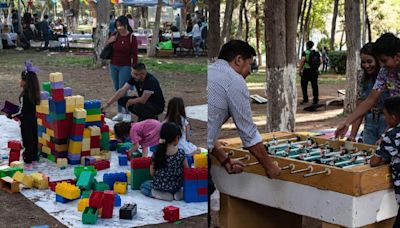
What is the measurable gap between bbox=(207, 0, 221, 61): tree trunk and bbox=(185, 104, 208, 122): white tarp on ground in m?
1.24

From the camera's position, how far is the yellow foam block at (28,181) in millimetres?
6246

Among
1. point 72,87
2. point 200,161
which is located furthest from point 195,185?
point 72,87

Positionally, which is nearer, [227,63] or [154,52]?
[227,63]

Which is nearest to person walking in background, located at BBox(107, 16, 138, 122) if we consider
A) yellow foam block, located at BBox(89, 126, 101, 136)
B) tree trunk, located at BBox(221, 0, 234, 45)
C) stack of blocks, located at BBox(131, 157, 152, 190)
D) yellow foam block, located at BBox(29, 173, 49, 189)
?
yellow foam block, located at BBox(89, 126, 101, 136)

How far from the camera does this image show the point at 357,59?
426 inches

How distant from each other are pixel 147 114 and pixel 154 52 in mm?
13259

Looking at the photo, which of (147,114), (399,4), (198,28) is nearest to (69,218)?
(147,114)

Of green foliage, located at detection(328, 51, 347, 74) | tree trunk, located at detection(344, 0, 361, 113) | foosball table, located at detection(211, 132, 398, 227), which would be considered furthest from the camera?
green foliage, located at detection(328, 51, 347, 74)

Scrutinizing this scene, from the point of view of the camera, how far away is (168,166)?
5781mm

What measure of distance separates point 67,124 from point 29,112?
445mm

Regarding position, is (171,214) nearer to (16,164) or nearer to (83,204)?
(83,204)

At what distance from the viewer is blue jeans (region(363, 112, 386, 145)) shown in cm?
530

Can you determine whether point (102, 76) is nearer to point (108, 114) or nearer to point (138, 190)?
point (108, 114)

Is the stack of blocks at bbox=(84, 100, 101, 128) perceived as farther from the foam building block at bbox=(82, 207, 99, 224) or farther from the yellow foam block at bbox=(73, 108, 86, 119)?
the foam building block at bbox=(82, 207, 99, 224)
